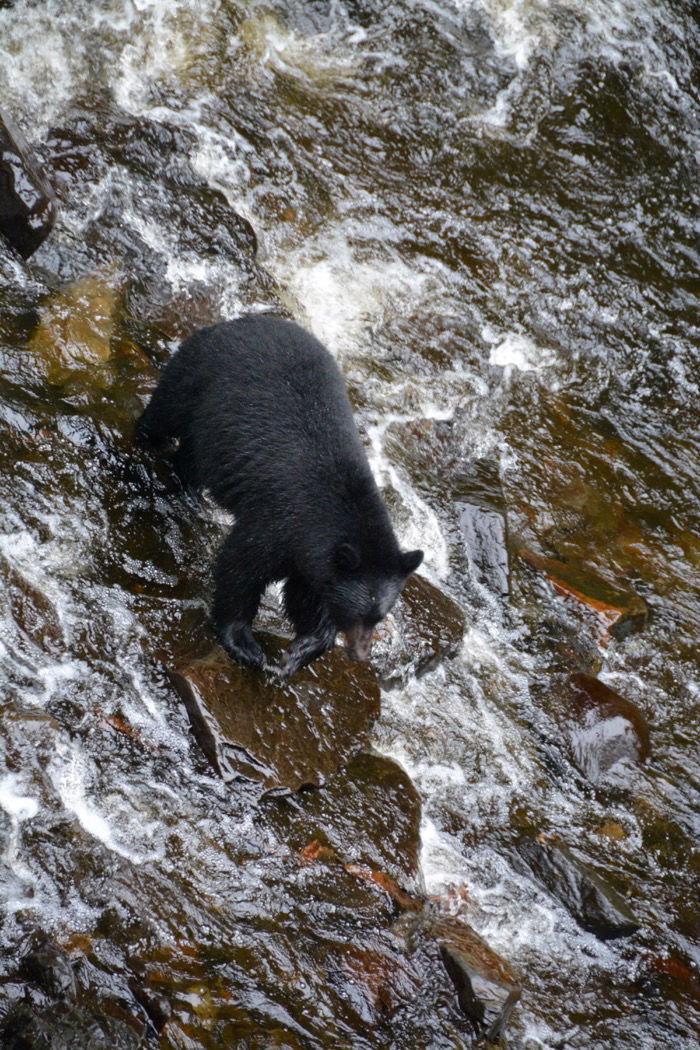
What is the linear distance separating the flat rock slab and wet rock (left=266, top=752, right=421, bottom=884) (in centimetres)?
10

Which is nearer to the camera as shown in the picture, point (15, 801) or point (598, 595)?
point (15, 801)

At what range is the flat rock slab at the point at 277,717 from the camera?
561 cm

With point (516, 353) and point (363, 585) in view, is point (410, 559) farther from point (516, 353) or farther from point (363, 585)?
point (516, 353)

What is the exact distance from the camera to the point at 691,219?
1023 cm

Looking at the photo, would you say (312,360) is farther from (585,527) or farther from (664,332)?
(664,332)

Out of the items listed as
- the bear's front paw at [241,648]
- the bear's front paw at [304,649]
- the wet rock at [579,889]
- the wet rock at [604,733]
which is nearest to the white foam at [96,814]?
the bear's front paw at [241,648]

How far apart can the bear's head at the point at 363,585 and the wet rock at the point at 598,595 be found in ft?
7.77

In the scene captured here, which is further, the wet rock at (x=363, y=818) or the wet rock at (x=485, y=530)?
the wet rock at (x=485, y=530)

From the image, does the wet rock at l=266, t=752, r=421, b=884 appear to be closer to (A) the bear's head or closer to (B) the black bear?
(B) the black bear

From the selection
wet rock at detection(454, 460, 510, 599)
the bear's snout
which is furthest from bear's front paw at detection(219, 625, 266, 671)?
wet rock at detection(454, 460, 510, 599)

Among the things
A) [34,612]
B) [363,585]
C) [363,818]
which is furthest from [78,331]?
[363,818]

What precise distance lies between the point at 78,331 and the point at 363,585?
3.17m

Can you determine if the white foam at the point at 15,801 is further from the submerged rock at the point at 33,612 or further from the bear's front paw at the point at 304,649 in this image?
the bear's front paw at the point at 304,649

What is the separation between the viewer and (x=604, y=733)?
6.79 metres
